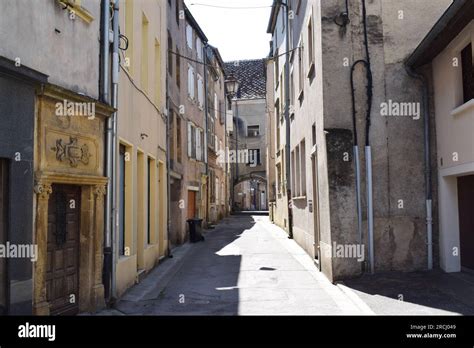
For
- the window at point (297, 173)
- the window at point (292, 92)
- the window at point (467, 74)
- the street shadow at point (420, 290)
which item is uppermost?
the window at point (292, 92)

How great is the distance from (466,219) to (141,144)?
6716 mm

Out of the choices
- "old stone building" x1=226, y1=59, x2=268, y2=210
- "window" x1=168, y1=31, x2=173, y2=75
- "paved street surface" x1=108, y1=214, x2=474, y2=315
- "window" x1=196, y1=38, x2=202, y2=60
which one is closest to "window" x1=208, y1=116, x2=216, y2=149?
"window" x1=196, y1=38, x2=202, y2=60

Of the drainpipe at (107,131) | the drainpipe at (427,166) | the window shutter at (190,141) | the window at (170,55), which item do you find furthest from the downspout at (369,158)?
the window shutter at (190,141)

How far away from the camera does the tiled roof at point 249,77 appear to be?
1679 inches

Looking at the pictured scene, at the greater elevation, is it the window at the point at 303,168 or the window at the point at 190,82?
the window at the point at 190,82

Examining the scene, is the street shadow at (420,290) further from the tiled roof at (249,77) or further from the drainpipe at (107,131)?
the tiled roof at (249,77)

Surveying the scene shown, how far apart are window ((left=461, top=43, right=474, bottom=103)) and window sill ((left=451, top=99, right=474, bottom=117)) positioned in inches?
9.5

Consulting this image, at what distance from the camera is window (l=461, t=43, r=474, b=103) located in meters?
8.59

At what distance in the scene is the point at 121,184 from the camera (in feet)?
31.7

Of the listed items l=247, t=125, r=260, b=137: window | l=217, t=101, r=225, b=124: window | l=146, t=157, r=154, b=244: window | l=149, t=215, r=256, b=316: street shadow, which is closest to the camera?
l=149, t=215, r=256, b=316: street shadow

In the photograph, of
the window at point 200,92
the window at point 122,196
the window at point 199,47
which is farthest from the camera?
the window at point 200,92

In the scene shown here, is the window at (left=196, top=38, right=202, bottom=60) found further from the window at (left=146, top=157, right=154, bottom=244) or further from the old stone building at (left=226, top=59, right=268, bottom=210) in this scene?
the old stone building at (left=226, top=59, right=268, bottom=210)

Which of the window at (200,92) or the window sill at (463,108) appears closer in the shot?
the window sill at (463,108)

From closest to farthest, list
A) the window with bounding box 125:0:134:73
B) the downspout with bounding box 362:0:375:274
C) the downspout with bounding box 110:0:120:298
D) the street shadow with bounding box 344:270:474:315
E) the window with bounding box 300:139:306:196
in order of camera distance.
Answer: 1. the street shadow with bounding box 344:270:474:315
2. the downspout with bounding box 110:0:120:298
3. the downspout with bounding box 362:0:375:274
4. the window with bounding box 125:0:134:73
5. the window with bounding box 300:139:306:196
